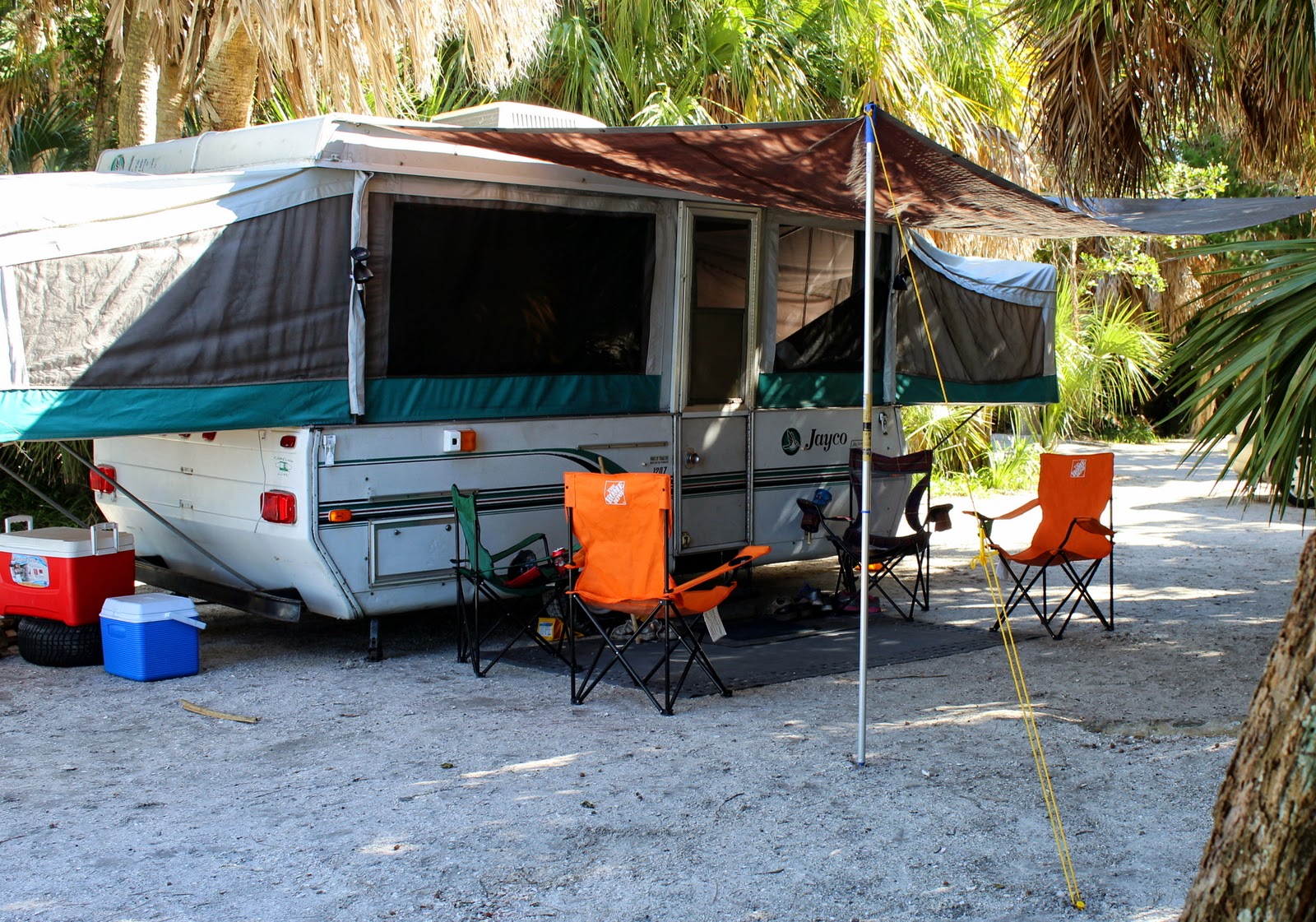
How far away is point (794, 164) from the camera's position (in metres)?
5.83

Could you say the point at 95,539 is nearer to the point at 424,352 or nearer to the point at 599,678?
the point at 424,352

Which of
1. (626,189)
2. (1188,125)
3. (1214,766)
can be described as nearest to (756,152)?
(626,189)

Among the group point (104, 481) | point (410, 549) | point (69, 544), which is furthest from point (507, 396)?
point (104, 481)

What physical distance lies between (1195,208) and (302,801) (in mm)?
5301

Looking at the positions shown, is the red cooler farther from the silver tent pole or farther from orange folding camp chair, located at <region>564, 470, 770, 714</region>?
the silver tent pole

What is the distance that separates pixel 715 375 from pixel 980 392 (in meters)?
2.40

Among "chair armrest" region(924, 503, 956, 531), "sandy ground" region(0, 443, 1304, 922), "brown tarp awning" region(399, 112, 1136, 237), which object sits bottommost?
"sandy ground" region(0, 443, 1304, 922)

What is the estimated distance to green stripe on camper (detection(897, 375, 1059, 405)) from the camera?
8.61 m

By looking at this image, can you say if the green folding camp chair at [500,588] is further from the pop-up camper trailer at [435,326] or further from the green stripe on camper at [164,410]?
the green stripe on camper at [164,410]

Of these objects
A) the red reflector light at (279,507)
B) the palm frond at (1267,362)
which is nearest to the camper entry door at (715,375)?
the red reflector light at (279,507)

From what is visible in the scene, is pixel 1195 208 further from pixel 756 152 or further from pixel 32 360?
pixel 32 360

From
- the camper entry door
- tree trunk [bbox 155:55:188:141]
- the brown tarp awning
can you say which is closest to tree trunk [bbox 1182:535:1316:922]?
the brown tarp awning

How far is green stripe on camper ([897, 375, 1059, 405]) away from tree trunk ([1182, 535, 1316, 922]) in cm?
609

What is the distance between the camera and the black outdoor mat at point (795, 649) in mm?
6215
